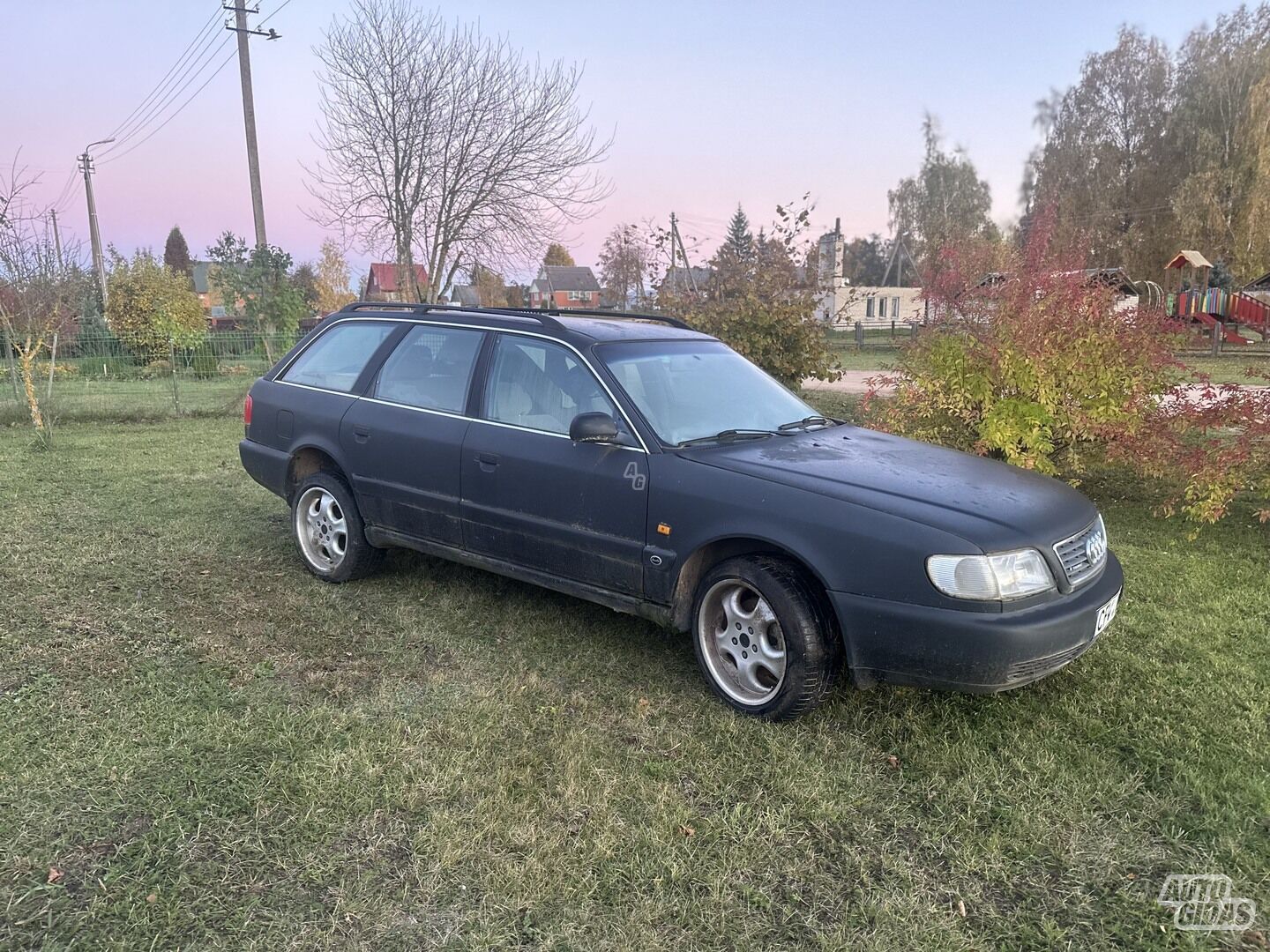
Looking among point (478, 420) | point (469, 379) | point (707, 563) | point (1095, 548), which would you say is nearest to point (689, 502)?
point (707, 563)

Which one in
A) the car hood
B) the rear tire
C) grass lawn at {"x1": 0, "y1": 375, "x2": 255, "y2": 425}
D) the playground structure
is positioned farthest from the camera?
the playground structure

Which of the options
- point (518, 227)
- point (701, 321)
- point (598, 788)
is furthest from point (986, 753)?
point (518, 227)

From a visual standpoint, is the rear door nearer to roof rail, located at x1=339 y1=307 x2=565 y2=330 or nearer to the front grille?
roof rail, located at x1=339 y1=307 x2=565 y2=330

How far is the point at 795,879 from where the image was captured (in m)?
2.45

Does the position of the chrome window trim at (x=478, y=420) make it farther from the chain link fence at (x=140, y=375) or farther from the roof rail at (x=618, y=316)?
the chain link fence at (x=140, y=375)

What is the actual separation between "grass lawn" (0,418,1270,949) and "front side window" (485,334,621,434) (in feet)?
3.74

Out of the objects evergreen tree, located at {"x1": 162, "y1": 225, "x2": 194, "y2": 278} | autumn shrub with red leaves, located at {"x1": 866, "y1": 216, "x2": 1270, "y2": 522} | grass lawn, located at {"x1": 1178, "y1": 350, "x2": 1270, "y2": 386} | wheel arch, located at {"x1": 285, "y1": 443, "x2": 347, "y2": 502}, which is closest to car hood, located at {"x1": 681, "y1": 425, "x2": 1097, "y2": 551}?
wheel arch, located at {"x1": 285, "y1": 443, "x2": 347, "y2": 502}

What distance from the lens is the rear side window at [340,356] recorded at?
495 centimetres

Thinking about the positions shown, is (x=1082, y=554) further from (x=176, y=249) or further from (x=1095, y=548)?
(x=176, y=249)

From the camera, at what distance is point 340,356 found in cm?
511

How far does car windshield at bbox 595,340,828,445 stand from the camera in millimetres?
3840

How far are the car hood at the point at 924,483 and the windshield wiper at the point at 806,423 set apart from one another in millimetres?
94

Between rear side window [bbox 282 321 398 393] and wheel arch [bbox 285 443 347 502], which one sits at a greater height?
rear side window [bbox 282 321 398 393]

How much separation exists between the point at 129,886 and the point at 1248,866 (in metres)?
3.32
